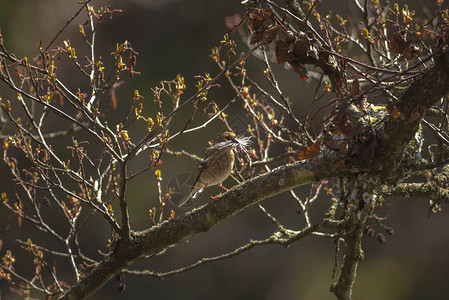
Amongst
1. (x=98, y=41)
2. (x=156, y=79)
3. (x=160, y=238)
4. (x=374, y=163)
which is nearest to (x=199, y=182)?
(x=160, y=238)

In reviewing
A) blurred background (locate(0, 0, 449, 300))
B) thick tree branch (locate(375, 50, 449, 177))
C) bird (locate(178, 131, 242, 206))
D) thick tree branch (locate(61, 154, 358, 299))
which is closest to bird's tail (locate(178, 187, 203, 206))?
bird (locate(178, 131, 242, 206))

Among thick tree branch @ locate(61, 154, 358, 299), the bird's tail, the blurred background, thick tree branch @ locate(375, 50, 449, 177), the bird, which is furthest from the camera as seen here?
the blurred background

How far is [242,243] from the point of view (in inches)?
335

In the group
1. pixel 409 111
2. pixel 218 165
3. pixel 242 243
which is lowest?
pixel 409 111

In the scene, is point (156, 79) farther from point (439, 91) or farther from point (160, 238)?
point (439, 91)

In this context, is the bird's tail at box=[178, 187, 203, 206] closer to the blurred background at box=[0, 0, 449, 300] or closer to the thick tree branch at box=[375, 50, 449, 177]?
the thick tree branch at box=[375, 50, 449, 177]

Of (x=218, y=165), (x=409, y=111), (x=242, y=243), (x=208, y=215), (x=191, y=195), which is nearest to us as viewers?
(x=409, y=111)

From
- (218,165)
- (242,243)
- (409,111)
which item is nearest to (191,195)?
(218,165)

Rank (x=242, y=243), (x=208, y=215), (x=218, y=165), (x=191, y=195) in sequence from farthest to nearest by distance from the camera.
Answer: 1. (x=242, y=243)
2. (x=191, y=195)
3. (x=218, y=165)
4. (x=208, y=215)

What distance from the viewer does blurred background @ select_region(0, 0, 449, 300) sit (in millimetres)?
8227

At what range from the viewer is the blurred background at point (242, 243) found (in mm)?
8227

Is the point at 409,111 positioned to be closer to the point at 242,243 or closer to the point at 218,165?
the point at 218,165

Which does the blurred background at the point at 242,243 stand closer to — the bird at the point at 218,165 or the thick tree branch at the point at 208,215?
the bird at the point at 218,165

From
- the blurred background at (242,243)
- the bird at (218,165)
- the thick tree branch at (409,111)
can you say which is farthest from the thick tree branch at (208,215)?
the blurred background at (242,243)
